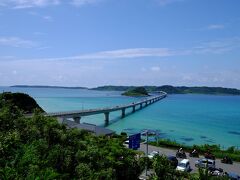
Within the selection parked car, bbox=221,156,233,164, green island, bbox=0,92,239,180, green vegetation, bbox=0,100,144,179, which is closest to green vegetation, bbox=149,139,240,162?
parked car, bbox=221,156,233,164

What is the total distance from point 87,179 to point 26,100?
77.6 m

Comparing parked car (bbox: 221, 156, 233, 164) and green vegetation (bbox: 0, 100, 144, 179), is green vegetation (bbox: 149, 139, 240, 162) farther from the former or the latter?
green vegetation (bbox: 0, 100, 144, 179)

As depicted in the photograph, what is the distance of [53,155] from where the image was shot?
23172mm

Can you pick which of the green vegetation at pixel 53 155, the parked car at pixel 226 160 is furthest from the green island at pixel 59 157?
the parked car at pixel 226 160

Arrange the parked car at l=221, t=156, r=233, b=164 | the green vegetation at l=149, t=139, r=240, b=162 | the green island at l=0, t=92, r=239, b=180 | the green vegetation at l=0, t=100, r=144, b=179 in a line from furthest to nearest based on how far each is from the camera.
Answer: the green vegetation at l=149, t=139, r=240, b=162
the parked car at l=221, t=156, r=233, b=164
the green island at l=0, t=92, r=239, b=180
the green vegetation at l=0, t=100, r=144, b=179

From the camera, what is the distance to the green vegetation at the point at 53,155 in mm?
19314

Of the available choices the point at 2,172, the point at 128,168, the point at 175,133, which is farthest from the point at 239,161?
the point at 175,133

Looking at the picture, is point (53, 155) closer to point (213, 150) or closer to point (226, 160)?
point (226, 160)

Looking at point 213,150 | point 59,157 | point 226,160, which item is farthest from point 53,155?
point 213,150

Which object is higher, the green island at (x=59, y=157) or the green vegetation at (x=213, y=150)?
the green island at (x=59, y=157)

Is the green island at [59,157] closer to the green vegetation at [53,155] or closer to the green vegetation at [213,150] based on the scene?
the green vegetation at [53,155]

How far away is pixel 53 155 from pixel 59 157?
1.58 ft

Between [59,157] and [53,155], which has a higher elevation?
[53,155]

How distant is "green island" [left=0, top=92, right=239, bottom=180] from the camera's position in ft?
64.2
